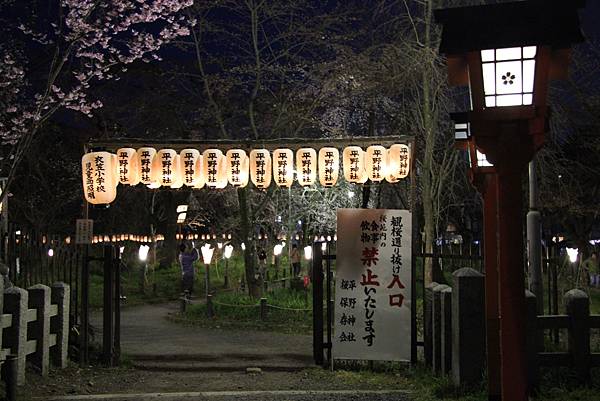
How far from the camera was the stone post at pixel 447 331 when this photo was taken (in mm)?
10706

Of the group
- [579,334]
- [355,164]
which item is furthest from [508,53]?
[355,164]

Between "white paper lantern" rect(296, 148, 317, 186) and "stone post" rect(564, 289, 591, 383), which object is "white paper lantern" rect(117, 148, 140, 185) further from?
"stone post" rect(564, 289, 591, 383)

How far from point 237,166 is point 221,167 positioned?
491 millimetres

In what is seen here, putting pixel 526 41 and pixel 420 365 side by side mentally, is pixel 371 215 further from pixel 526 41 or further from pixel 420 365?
pixel 526 41

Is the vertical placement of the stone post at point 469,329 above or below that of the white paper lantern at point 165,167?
below

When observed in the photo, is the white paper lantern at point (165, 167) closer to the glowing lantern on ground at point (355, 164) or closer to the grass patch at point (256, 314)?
the glowing lantern on ground at point (355, 164)

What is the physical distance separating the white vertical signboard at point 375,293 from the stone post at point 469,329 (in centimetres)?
229

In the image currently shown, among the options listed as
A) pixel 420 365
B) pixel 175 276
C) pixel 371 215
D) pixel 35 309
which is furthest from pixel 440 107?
pixel 175 276

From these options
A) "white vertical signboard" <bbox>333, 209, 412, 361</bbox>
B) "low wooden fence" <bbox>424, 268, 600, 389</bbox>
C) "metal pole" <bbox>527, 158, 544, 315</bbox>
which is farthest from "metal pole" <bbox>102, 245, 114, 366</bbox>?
"metal pole" <bbox>527, 158, 544, 315</bbox>

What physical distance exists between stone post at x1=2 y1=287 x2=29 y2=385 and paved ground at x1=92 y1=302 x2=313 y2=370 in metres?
3.34

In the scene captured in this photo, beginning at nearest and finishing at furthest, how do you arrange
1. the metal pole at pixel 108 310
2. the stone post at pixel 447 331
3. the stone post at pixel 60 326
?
the stone post at pixel 447 331, the stone post at pixel 60 326, the metal pole at pixel 108 310

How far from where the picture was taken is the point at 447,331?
35.2 ft

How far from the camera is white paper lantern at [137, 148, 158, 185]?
17.4 metres

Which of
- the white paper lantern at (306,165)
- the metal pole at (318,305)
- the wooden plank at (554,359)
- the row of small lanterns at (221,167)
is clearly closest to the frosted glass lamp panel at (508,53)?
the wooden plank at (554,359)
